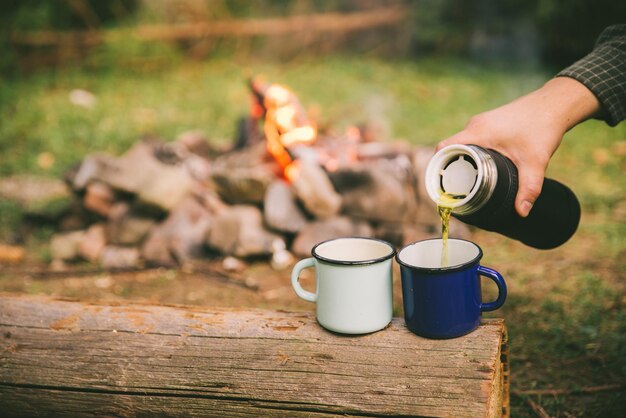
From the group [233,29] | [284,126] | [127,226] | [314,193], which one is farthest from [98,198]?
[233,29]

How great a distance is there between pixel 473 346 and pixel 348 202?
8.09 ft

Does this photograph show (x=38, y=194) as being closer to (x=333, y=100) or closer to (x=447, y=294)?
(x=333, y=100)

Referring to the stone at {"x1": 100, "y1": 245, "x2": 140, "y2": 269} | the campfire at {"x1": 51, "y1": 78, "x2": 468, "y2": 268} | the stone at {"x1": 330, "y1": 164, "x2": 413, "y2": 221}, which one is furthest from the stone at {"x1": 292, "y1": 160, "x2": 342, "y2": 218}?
the stone at {"x1": 100, "y1": 245, "x2": 140, "y2": 269}

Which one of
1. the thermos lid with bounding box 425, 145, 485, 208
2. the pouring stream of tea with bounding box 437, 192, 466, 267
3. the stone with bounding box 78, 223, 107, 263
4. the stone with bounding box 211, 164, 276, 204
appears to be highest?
the thermos lid with bounding box 425, 145, 485, 208

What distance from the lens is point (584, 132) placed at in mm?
6207

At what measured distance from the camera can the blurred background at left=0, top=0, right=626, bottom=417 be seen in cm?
306

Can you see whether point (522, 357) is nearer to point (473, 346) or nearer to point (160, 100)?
point (473, 346)

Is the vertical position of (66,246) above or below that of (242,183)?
below

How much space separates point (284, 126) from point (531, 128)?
2897mm

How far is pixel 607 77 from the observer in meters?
1.93

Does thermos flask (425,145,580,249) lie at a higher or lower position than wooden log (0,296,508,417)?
higher

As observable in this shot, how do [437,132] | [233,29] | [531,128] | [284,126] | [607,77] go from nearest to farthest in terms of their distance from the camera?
[531,128] → [607,77] → [284,126] → [437,132] → [233,29]

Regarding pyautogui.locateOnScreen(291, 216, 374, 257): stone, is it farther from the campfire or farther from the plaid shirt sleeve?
the plaid shirt sleeve

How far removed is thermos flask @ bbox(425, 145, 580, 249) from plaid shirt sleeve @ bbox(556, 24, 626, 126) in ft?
1.25
